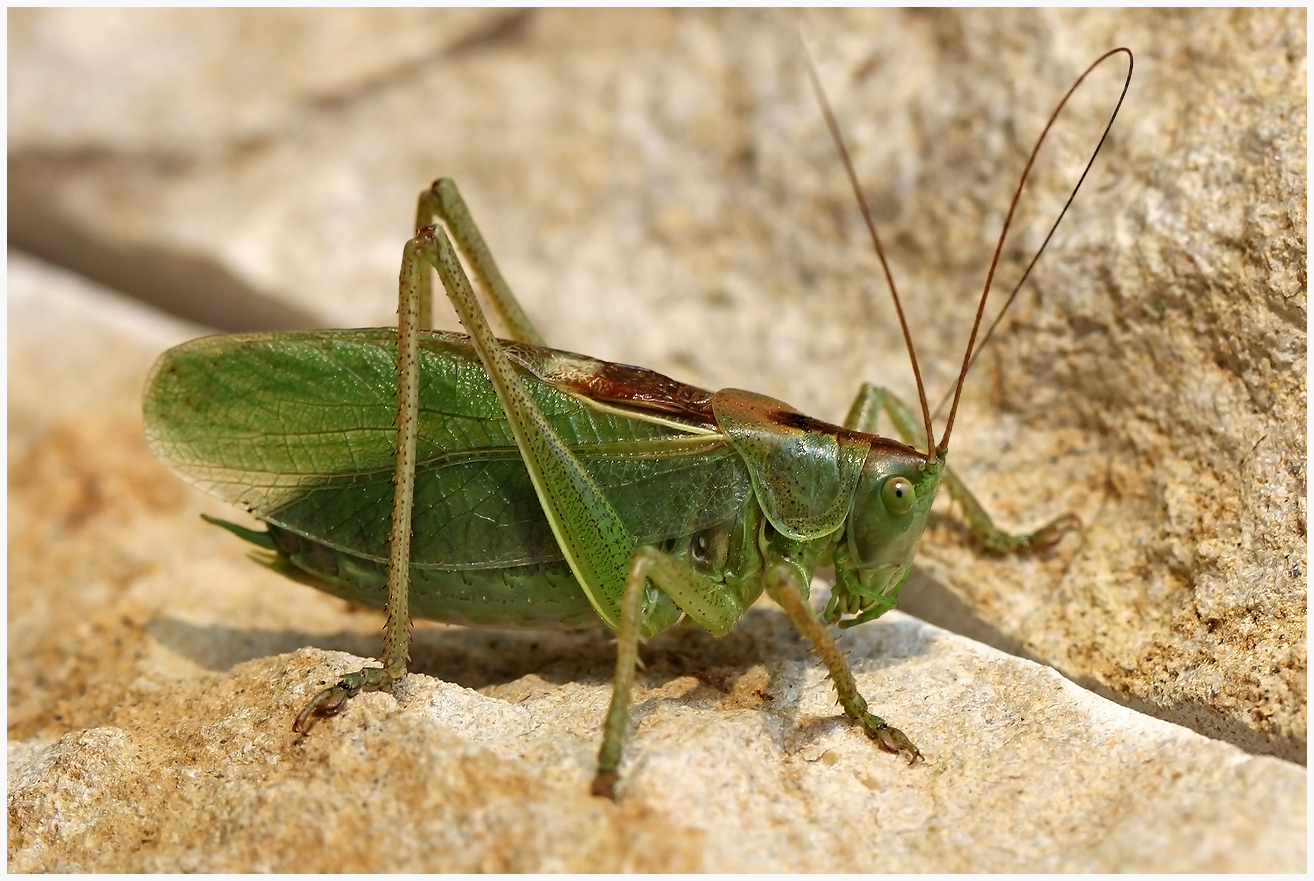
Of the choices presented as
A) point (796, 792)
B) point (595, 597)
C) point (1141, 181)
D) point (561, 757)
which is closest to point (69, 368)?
point (595, 597)

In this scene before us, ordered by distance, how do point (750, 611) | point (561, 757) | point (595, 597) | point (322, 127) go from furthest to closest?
1. point (322, 127)
2. point (750, 611)
3. point (595, 597)
4. point (561, 757)

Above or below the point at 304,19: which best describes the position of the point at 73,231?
below

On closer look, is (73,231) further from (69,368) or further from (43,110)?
(69,368)

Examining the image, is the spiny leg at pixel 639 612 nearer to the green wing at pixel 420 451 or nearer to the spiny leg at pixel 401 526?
the green wing at pixel 420 451

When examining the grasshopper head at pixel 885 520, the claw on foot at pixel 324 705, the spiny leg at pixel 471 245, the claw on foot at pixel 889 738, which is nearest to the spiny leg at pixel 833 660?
the claw on foot at pixel 889 738

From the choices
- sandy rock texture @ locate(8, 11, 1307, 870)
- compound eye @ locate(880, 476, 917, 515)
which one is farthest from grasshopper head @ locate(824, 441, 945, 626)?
sandy rock texture @ locate(8, 11, 1307, 870)

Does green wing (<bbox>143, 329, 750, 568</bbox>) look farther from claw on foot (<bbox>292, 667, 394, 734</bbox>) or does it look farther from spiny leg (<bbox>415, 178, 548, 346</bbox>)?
spiny leg (<bbox>415, 178, 548, 346</bbox>)

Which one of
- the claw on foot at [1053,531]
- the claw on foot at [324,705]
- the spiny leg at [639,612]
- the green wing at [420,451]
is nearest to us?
the spiny leg at [639,612]
